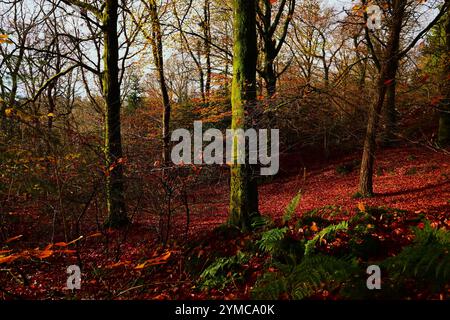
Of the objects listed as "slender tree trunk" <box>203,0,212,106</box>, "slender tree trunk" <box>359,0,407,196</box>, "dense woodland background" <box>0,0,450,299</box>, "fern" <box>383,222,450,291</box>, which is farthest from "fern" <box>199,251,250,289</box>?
"slender tree trunk" <box>203,0,212,106</box>

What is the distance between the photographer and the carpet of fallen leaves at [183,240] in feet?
15.4

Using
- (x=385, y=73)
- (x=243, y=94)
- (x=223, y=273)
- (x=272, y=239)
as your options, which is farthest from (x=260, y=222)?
(x=385, y=73)

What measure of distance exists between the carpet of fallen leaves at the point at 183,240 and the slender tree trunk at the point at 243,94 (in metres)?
0.60

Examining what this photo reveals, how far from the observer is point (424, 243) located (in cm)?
352

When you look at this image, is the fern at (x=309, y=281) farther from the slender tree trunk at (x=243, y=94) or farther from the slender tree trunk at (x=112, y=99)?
the slender tree trunk at (x=112, y=99)

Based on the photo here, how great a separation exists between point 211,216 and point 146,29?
976cm

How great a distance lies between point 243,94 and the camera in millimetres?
6145

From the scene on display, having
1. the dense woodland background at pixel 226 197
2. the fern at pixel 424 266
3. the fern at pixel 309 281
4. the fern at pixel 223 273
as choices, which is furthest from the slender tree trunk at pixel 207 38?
the fern at pixel 424 266

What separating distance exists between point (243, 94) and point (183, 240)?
3.37 m

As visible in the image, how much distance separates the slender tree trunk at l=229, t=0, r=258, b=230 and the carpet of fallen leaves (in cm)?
60
